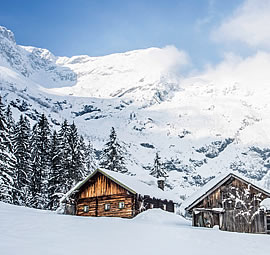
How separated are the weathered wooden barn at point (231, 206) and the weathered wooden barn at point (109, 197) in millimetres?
6190

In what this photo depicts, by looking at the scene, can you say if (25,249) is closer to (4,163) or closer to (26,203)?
(4,163)

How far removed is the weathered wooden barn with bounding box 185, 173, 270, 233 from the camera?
94.6ft

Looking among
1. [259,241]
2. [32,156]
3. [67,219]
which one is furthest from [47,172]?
[259,241]

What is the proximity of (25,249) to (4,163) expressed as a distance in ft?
85.4

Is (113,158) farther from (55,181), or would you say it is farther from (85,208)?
(85,208)

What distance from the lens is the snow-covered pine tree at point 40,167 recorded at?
4647cm

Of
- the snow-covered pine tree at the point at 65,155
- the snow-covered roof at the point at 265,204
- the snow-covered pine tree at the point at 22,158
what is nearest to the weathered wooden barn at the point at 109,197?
the snow-covered pine tree at the point at 65,155

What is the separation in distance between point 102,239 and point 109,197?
24238mm

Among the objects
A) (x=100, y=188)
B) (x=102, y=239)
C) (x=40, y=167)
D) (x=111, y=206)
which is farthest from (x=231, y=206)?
(x=40, y=167)

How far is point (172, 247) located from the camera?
508 inches

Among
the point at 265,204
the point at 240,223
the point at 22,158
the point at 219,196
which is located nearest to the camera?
the point at 265,204

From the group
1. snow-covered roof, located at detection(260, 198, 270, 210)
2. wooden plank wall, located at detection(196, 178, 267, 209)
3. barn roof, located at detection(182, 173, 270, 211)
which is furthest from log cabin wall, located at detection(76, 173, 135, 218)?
snow-covered roof, located at detection(260, 198, 270, 210)

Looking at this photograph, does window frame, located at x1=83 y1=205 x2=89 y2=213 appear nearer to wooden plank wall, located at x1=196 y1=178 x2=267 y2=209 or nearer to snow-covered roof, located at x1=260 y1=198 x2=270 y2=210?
wooden plank wall, located at x1=196 y1=178 x2=267 y2=209

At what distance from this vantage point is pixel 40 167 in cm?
4809
